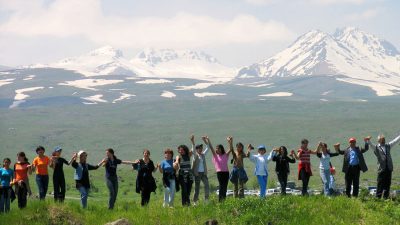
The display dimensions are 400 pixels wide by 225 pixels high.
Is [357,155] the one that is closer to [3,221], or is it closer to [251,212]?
[251,212]

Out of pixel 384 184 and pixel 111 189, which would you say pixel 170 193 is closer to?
pixel 111 189

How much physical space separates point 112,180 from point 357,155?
8.10 meters

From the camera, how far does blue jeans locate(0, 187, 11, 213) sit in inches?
851

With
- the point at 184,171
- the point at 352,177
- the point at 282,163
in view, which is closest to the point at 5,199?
the point at 184,171

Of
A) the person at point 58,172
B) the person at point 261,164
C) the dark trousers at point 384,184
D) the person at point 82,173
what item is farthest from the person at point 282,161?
the person at point 58,172

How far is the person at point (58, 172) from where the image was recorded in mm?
22328

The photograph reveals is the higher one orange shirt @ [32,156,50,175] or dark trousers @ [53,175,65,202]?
orange shirt @ [32,156,50,175]

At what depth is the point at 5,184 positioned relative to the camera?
21594mm

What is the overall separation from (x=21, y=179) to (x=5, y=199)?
80 centimetres

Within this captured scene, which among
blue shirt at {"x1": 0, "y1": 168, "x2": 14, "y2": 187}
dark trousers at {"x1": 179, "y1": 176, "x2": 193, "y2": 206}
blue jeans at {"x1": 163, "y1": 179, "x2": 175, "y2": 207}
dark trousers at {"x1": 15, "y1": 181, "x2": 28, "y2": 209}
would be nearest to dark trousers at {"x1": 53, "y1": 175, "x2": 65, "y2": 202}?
dark trousers at {"x1": 15, "y1": 181, "x2": 28, "y2": 209}

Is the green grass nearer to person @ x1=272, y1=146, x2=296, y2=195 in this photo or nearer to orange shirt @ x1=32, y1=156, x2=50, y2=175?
orange shirt @ x1=32, y1=156, x2=50, y2=175

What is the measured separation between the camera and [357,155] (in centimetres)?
2350

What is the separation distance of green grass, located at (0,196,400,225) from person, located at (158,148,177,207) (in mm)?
1316

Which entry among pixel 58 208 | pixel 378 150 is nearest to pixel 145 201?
pixel 58 208
